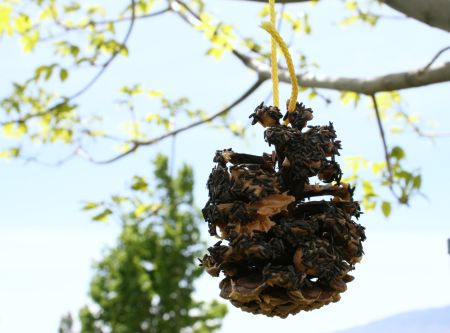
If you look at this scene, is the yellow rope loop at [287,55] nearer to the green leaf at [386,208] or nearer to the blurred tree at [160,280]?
the green leaf at [386,208]

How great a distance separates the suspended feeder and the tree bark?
1.74 ft

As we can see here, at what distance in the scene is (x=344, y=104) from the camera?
9.75ft

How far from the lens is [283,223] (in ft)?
2.93

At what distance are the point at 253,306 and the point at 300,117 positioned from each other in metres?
0.32

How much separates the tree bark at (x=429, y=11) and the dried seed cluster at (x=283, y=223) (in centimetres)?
54

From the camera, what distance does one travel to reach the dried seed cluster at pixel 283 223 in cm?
88

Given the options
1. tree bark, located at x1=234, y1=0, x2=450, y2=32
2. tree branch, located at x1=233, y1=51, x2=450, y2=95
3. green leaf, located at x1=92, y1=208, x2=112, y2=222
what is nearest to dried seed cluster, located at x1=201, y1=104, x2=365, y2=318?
tree bark, located at x1=234, y1=0, x2=450, y2=32

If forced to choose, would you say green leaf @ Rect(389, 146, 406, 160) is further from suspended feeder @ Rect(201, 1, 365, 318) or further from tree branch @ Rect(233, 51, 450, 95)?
suspended feeder @ Rect(201, 1, 365, 318)

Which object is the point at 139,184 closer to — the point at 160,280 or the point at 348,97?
the point at 348,97

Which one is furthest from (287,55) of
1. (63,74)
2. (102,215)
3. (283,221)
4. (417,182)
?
(63,74)

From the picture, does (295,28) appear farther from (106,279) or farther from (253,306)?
(106,279)

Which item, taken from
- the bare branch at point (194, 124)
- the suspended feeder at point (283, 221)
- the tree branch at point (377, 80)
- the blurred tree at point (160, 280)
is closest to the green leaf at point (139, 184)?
the bare branch at point (194, 124)

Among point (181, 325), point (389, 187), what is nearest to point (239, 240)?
point (389, 187)

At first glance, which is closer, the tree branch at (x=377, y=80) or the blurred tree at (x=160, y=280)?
the tree branch at (x=377, y=80)
